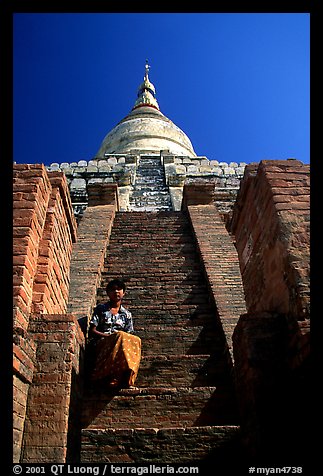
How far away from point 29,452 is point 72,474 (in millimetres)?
524

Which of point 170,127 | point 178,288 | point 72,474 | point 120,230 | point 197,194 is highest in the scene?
point 170,127

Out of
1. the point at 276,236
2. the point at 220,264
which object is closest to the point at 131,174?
the point at 220,264

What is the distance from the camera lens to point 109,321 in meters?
5.27

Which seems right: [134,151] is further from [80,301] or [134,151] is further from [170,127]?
[80,301]

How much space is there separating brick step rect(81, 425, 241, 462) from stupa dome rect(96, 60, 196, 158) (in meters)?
22.0

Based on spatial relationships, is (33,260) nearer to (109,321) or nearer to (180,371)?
(109,321)

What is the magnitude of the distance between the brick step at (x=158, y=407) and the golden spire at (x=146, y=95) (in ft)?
103

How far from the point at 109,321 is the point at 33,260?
48.1 inches

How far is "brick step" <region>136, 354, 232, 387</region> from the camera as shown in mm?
5082

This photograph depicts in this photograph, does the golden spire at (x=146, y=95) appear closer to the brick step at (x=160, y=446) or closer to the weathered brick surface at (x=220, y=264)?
the weathered brick surface at (x=220, y=264)

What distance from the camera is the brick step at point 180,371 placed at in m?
5.08

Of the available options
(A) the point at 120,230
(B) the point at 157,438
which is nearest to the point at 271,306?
(B) the point at 157,438

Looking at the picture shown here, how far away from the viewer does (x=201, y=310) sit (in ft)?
21.6

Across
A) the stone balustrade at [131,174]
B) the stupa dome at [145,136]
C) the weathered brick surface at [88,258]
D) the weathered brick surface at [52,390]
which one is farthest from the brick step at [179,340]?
the stupa dome at [145,136]
